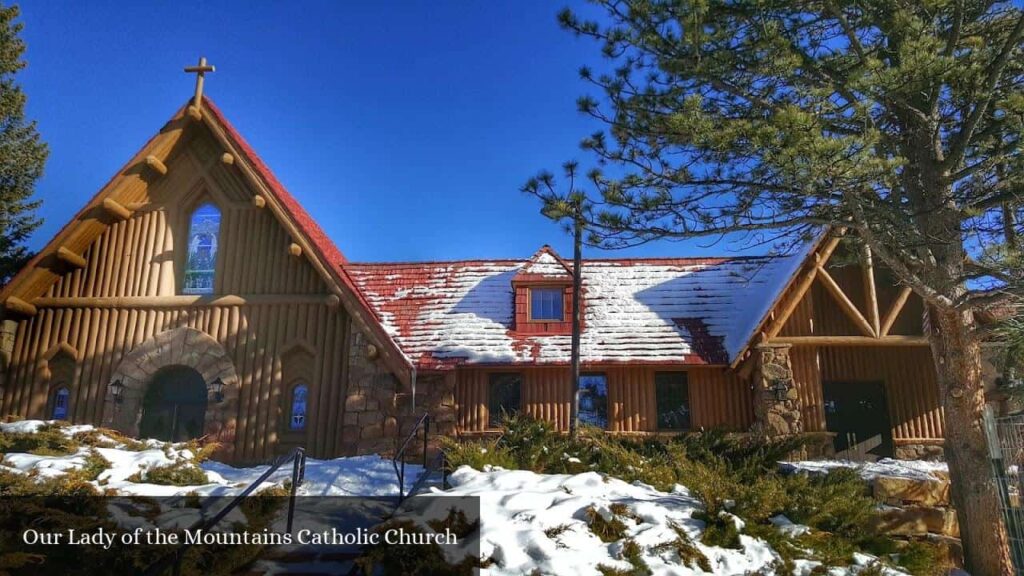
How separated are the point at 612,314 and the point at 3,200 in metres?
16.3

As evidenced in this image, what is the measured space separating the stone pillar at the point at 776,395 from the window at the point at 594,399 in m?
3.15

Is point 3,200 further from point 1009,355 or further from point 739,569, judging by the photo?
point 1009,355

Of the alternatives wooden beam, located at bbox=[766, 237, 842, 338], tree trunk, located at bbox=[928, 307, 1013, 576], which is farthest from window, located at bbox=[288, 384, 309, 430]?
tree trunk, located at bbox=[928, 307, 1013, 576]

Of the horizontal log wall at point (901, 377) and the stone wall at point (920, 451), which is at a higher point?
the horizontal log wall at point (901, 377)

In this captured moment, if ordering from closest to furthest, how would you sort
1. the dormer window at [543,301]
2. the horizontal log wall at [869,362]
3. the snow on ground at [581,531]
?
the snow on ground at [581,531] < the horizontal log wall at [869,362] < the dormer window at [543,301]

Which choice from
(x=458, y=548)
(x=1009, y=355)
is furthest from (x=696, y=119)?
(x=458, y=548)

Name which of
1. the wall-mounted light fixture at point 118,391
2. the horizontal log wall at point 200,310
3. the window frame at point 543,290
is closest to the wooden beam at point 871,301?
the window frame at point 543,290

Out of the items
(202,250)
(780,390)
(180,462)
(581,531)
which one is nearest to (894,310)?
(780,390)

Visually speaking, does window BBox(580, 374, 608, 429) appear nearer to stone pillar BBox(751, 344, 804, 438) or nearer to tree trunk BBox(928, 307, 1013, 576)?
stone pillar BBox(751, 344, 804, 438)

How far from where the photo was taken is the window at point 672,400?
15.4 meters

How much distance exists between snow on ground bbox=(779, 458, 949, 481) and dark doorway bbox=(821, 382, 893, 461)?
306 centimetres

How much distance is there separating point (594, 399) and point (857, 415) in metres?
6.30

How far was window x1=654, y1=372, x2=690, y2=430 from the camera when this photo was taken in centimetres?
1541

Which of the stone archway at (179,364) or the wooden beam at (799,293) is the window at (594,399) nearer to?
the wooden beam at (799,293)
